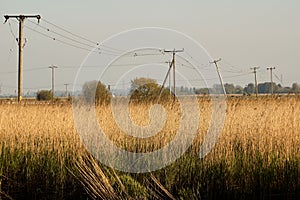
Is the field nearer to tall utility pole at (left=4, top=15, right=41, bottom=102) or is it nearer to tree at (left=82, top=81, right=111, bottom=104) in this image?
tree at (left=82, top=81, right=111, bottom=104)

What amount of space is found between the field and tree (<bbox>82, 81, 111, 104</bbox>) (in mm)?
1036

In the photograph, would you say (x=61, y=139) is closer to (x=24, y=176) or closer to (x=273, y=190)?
(x=24, y=176)

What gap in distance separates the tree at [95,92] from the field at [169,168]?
104 centimetres

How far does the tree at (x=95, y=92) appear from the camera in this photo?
8.59 metres

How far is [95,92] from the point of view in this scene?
952 centimetres

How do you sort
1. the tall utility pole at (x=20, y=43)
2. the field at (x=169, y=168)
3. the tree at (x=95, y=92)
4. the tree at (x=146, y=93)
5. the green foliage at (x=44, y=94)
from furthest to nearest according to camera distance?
the green foliage at (x=44, y=94) → the tall utility pole at (x=20, y=43) → the tree at (x=146, y=93) → the tree at (x=95, y=92) → the field at (x=169, y=168)

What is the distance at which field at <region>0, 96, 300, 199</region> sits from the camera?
5.88 meters

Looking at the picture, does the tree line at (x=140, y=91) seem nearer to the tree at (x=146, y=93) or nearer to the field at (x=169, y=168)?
the tree at (x=146, y=93)

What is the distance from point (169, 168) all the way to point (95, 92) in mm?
3645

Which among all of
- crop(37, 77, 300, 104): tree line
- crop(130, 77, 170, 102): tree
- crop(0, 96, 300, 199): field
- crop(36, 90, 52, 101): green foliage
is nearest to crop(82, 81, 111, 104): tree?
crop(37, 77, 300, 104): tree line

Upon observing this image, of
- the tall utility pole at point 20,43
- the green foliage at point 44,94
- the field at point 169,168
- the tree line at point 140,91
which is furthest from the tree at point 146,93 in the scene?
the green foliage at point 44,94

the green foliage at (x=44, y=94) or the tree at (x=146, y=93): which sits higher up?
the green foliage at (x=44, y=94)

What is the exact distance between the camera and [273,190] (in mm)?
5871

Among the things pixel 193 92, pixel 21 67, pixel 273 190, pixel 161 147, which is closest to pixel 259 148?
pixel 273 190
